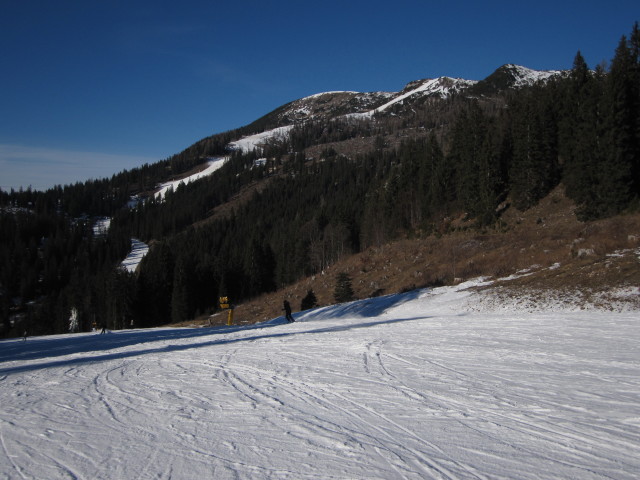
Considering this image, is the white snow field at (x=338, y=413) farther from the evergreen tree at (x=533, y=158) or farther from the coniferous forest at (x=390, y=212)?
the evergreen tree at (x=533, y=158)

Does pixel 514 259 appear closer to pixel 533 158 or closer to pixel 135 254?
pixel 533 158

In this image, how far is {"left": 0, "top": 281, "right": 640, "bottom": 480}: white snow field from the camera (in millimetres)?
4328

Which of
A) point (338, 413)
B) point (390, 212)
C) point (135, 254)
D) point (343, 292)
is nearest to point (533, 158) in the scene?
point (390, 212)

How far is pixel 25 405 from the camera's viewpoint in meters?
6.89

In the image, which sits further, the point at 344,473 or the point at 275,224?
the point at 275,224

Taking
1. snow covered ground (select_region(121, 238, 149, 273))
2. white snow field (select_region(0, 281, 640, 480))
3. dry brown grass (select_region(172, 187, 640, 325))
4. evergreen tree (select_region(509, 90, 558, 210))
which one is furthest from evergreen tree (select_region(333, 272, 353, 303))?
snow covered ground (select_region(121, 238, 149, 273))

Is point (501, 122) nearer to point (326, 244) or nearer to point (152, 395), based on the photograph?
point (326, 244)

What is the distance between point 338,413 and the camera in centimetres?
602

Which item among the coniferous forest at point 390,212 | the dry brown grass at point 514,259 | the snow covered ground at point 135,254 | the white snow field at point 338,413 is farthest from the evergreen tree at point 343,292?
the snow covered ground at point 135,254

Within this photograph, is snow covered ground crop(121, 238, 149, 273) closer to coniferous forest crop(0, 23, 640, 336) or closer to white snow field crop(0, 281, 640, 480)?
coniferous forest crop(0, 23, 640, 336)

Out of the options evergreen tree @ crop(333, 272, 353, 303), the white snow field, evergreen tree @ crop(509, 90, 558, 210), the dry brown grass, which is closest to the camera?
the white snow field

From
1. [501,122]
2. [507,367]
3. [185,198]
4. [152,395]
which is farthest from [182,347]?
[185,198]

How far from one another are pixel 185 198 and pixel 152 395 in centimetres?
19964

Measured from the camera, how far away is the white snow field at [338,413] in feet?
14.2
